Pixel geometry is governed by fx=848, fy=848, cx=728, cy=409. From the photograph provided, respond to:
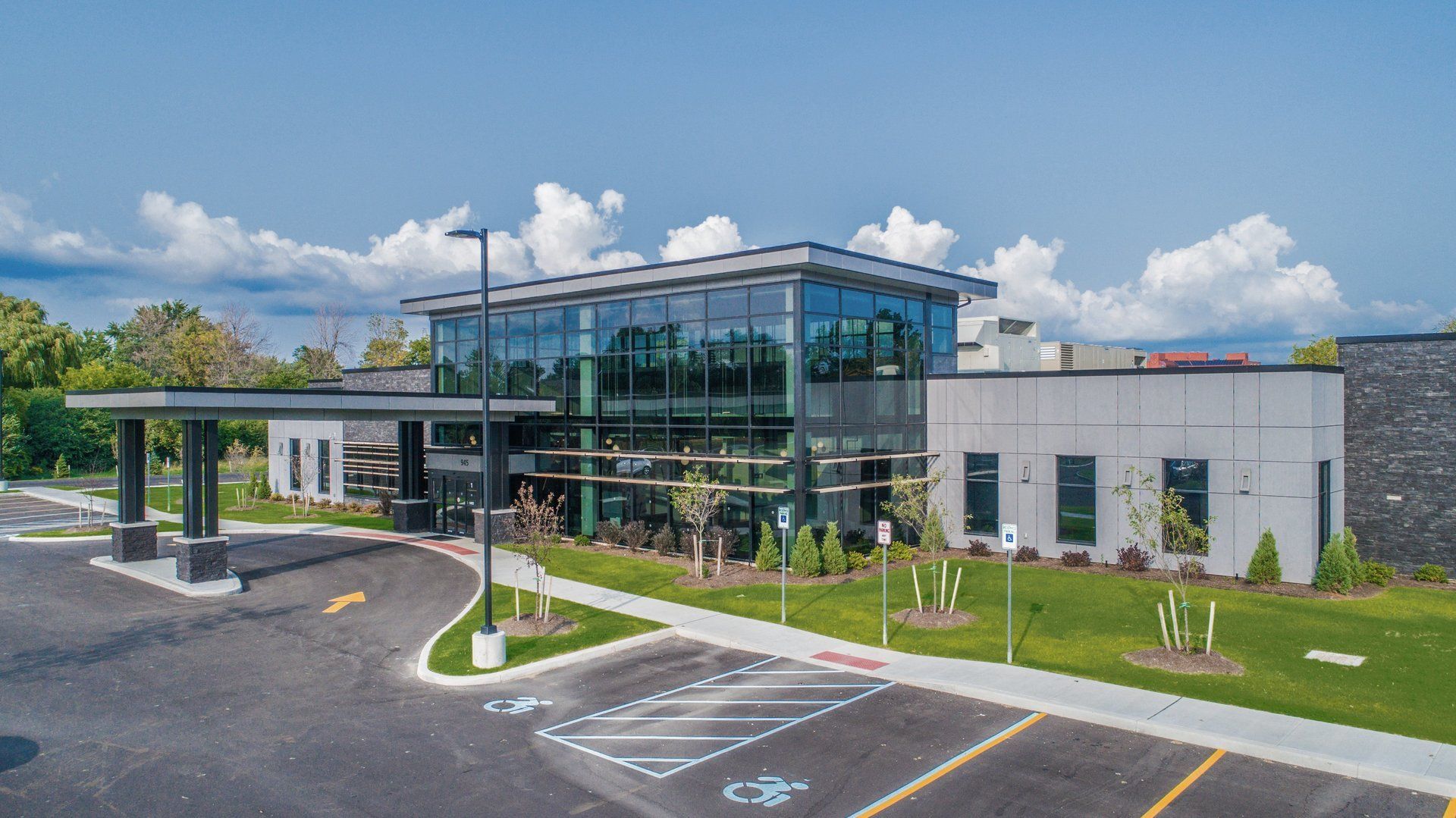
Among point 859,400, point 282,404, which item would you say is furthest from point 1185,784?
point 282,404

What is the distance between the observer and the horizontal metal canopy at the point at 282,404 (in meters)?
23.4

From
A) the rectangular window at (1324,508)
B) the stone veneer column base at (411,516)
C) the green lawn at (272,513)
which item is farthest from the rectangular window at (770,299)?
the green lawn at (272,513)

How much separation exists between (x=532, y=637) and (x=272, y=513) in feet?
98.7

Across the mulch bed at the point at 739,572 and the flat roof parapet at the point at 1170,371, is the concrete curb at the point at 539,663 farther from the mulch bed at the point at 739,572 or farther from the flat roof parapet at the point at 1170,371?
the flat roof parapet at the point at 1170,371

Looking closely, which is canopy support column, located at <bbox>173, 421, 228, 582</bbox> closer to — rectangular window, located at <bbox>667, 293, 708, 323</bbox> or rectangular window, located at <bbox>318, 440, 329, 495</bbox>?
rectangular window, located at <bbox>667, 293, 708, 323</bbox>

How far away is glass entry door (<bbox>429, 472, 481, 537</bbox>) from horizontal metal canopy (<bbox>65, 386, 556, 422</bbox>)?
3.28 meters

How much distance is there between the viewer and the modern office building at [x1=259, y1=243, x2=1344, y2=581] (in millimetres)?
23859

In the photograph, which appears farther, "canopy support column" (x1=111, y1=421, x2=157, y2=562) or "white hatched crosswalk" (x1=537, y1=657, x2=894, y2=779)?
"canopy support column" (x1=111, y1=421, x2=157, y2=562)

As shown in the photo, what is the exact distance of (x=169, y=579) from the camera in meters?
24.9

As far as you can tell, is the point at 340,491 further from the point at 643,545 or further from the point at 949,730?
the point at 949,730

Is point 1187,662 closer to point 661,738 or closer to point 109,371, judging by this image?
point 661,738

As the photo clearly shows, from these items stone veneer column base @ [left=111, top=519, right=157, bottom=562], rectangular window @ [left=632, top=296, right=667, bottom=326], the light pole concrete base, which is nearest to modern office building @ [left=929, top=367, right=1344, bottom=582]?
rectangular window @ [left=632, top=296, right=667, bottom=326]

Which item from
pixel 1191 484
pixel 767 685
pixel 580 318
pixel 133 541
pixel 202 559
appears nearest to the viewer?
pixel 767 685

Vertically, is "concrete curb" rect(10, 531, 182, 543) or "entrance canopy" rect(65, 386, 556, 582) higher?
"entrance canopy" rect(65, 386, 556, 582)
